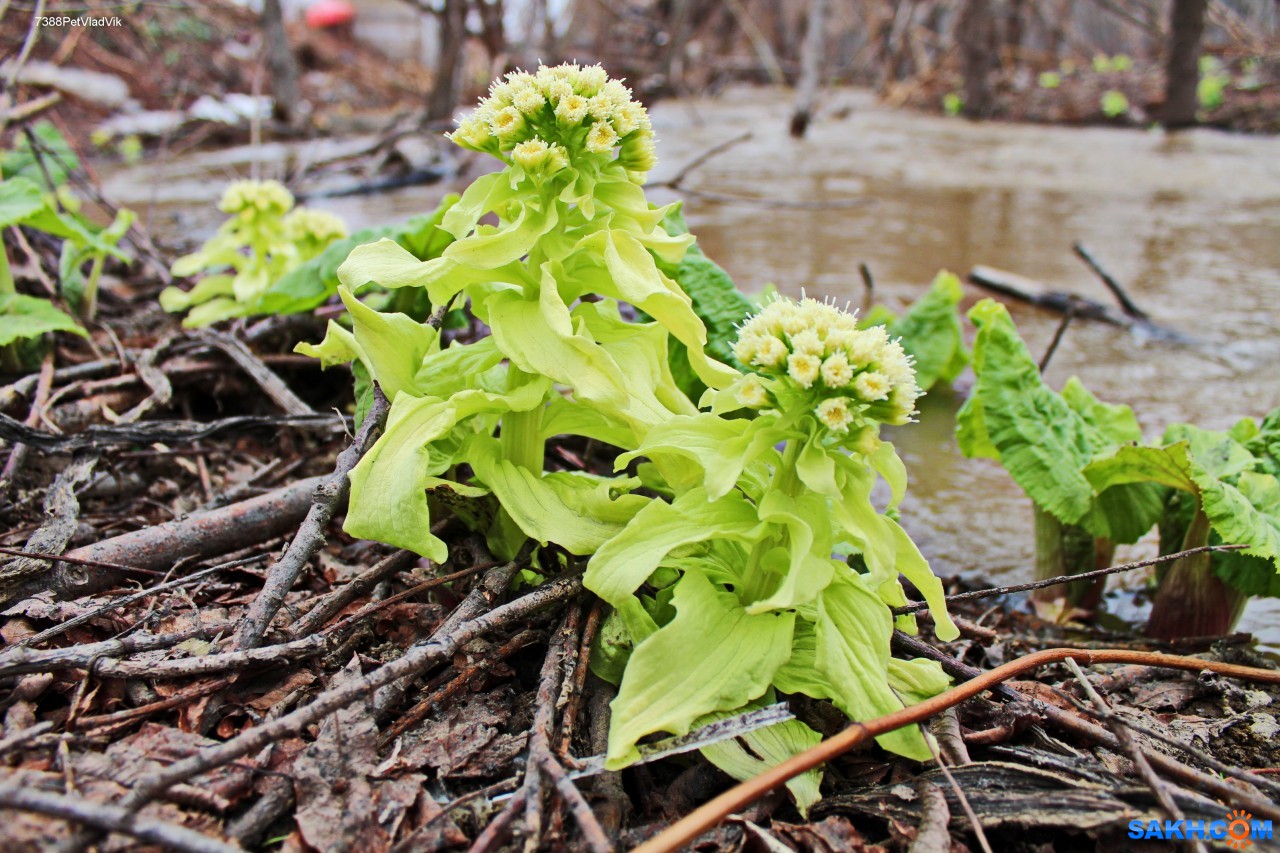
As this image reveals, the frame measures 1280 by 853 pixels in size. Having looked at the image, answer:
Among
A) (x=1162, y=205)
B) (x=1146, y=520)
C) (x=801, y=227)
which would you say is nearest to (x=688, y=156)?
(x=801, y=227)

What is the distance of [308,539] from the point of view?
61.7 inches

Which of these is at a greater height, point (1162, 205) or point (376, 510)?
point (1162, 205)

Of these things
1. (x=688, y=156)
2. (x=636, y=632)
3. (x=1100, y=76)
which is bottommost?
(x=636, y=632)

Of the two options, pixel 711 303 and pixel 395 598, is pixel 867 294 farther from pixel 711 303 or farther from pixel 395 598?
pixel 395 598

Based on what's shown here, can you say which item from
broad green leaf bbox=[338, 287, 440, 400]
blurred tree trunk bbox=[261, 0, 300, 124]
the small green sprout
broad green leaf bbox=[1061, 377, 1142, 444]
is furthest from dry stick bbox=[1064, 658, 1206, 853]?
the small green sprout

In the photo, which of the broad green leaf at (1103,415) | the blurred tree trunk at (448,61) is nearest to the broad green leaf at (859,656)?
the broad green leaf at (1103,415)

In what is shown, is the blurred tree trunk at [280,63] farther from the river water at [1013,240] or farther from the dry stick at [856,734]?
the dry stick at [856,734]

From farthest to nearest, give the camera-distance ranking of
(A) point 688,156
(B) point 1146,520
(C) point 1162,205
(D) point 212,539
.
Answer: (A) point 688,156 → (C) point 1162,205 → (B) point 1146,520 → (D) point 212,539

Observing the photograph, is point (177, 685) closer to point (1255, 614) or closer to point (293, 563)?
point (293, 563)

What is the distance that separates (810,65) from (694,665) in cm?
946

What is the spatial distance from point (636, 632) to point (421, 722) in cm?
39

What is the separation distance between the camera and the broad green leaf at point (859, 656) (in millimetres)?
1359

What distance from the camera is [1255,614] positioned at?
7.76ft

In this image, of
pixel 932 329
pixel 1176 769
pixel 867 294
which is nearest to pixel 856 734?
pixel 1176 769
